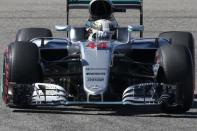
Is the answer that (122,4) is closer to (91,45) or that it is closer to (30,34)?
(30,34)

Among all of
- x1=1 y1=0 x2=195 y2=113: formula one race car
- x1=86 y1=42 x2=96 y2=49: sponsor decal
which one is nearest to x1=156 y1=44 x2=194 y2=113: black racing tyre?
x1=1 y1=0 x2=195 y2=113: formula one race car

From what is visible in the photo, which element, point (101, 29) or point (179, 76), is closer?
point (179, 76)

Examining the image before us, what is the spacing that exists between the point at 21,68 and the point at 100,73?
94 cm

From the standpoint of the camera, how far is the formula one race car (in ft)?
34.3

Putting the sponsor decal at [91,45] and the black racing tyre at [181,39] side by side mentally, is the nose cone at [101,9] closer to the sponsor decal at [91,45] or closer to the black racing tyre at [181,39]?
the black racing tyre at [181,39]

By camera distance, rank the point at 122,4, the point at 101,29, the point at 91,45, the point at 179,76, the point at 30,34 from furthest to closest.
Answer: the point at 122,4, the point at 30,34, the point at 101,29, the point at 91,45, the point at 179,76

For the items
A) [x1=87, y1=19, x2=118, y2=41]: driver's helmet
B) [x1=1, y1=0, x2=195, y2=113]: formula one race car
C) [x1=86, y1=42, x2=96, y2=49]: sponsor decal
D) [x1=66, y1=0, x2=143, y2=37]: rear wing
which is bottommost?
[x1=1, y1=0, x2=195, y2=113]: formula one race car

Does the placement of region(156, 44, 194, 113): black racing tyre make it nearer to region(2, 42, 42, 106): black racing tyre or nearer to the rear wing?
region(2, 42, 42, 106): black racing tyre

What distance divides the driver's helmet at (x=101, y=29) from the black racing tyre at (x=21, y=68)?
48.7 inches

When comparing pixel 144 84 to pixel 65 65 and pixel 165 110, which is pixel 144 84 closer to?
pixel 165 110

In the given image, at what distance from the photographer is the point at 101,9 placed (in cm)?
1216

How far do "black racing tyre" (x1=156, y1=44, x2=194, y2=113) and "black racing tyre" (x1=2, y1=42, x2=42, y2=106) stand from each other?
1.51 m

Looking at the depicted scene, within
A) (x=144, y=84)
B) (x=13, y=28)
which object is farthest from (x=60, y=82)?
(x=13, y=28)

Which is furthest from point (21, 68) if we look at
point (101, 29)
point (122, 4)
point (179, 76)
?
point (122, 4)
